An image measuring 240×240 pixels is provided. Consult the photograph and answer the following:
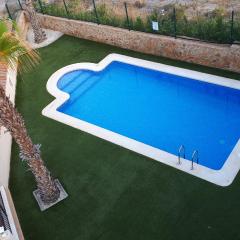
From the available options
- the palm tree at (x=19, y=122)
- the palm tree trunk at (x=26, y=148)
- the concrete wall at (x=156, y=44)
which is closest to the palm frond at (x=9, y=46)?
the palm tree at (x=19, y=122)

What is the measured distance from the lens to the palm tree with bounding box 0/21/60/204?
855cm

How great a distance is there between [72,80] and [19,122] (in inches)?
335

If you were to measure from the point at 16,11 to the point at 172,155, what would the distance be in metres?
15.2

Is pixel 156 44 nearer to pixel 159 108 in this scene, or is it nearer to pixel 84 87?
pixel 159 108

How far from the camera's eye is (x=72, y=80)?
60.0ft

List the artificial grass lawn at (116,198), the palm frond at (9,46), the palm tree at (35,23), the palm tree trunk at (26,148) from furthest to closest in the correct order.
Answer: the palm tree at (35,23), the artificial grass lawn at (116,198), the palm tree trunk at (26,148), the palm frond at (9,46)

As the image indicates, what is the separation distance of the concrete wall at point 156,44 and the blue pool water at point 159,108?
3.85 feet

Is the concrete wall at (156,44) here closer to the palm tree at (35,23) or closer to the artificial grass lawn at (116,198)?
the palm tree at (35,23)

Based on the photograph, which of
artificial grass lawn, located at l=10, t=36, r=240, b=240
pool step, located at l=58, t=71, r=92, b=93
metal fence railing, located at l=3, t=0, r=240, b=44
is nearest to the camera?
artificial grass lawn, located at l=10, t=36, r=240, b=240

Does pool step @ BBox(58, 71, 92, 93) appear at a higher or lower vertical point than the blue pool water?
higher

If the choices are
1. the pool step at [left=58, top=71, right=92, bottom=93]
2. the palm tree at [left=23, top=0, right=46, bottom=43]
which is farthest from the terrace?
the palm tree at [left=23, top=0, right=46, bottom=43]

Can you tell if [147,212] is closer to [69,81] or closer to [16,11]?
[69,81]

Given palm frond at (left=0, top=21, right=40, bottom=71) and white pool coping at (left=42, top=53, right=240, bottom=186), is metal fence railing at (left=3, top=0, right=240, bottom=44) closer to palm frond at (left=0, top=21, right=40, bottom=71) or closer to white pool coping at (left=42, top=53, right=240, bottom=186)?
white pool coping at (left=42, top=53, right=240, bottom=186)

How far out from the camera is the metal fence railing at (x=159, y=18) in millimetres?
16688
